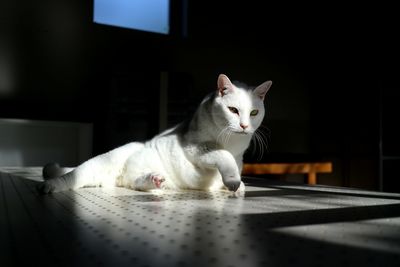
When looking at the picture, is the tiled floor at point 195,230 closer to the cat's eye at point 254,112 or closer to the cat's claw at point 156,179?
the cat's claw at point 156,179

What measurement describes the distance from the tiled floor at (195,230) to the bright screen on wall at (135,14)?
235cm

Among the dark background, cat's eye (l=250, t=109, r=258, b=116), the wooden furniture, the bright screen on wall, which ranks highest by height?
the bright screen on wall

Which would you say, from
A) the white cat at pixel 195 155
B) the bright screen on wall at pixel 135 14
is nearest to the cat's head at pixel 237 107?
the white cat at pixel 195 155

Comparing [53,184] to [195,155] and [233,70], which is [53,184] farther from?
[233,70]

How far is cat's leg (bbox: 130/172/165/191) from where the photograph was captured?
3.71ft

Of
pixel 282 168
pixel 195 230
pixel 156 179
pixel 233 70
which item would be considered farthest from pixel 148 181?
pixel 233 70

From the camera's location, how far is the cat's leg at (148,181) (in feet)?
3.71

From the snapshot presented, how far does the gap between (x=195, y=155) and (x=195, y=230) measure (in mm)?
527

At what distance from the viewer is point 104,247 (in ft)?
1.80

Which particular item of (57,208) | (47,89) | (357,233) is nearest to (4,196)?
(57,208)

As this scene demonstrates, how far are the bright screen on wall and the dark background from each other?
64 millimetres

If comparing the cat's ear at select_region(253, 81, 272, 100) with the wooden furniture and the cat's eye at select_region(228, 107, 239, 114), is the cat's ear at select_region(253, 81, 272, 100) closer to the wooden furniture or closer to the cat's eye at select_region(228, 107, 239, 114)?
the cat's eye at select_region(228, 107, 239, 114)

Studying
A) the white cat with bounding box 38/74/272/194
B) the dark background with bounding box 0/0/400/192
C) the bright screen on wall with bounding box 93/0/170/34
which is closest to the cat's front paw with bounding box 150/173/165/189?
the white cat with bounding box 38/74/272/194

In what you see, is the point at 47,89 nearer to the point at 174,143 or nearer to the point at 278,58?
the point at 174,143
